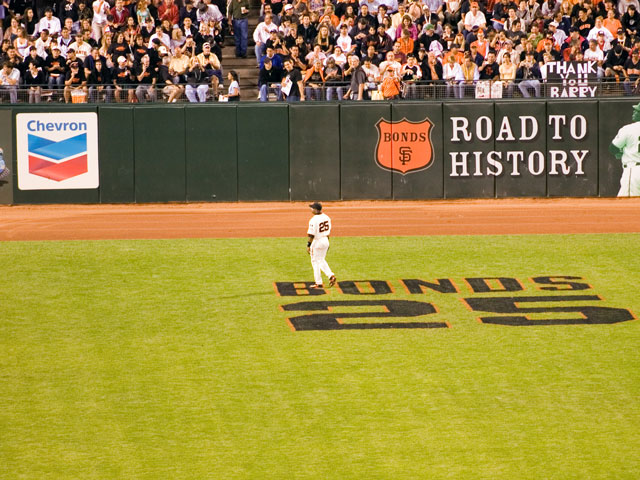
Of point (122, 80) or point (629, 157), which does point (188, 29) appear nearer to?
point (122, 80)

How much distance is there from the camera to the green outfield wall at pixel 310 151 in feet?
93.2

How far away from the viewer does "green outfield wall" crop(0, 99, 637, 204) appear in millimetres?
28422

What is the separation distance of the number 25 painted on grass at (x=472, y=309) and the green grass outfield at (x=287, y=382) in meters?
0.26

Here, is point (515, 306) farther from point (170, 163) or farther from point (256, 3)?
point (256, 3)

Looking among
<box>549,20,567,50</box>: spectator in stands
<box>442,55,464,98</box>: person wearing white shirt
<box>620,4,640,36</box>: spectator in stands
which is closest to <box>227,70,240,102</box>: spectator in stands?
<box>442,55,464,98</box>: person wearing white shirt

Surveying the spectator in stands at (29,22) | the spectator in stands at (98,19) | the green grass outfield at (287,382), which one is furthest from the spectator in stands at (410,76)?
the spectator in stands at (29,22)

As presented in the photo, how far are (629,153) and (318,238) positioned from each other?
577 inches

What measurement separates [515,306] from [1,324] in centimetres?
777

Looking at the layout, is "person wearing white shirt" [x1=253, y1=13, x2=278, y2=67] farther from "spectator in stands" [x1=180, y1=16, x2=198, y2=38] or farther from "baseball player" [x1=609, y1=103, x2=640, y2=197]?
"baseball player" [x1=609, y1=103, x2=640, y2=197]

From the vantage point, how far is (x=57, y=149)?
28422 millimetres

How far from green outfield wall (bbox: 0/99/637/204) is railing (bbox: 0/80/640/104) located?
24cm

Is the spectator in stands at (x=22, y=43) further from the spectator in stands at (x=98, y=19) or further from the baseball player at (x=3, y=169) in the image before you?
the baseball player at (x=3, y=169)

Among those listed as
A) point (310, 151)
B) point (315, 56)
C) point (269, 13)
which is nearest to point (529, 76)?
point (315, 56)

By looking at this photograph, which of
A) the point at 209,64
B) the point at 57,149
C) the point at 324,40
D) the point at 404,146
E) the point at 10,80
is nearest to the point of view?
the point at 10,80
